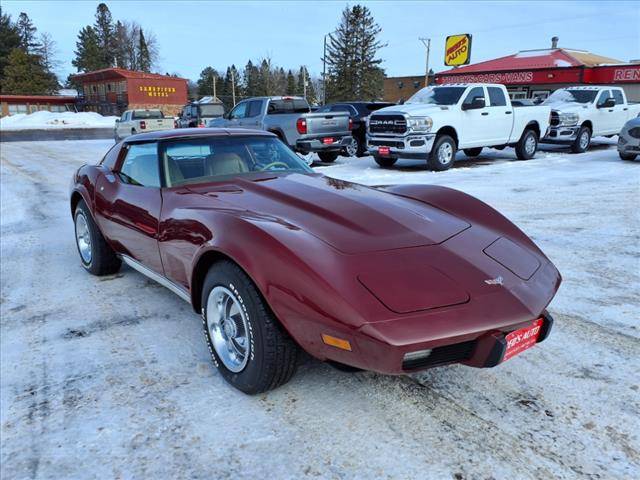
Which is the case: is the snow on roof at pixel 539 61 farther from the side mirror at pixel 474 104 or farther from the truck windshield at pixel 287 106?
the truck windshield at pixel 287 106

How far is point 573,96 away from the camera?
52.2 ft

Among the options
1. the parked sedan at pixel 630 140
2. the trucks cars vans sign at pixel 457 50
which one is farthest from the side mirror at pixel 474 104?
the trucks cars vans sign at pixel 457 50

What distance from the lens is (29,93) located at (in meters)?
65.6

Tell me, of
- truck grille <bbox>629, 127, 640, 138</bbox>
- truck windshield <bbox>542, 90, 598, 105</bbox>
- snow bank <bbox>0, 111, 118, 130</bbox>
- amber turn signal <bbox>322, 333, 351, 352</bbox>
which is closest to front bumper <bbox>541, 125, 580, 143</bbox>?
truck windshield <bbox>542, 90, 598, 105</bbox>

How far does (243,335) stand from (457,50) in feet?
131

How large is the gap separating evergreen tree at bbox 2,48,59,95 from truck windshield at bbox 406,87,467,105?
67902 mm

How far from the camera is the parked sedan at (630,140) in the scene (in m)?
12.0

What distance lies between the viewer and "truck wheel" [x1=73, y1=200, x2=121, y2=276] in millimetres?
4594

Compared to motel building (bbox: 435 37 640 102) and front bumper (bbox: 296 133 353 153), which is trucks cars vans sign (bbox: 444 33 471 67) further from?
front bumper (bbox: 296 133 353 153)

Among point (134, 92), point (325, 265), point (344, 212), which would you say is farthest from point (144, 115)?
point (134, 92)

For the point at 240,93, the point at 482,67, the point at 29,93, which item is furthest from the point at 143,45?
the point at 482,67

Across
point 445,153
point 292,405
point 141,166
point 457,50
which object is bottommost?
point 292,405

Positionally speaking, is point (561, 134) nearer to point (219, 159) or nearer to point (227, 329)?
point (219, 159)

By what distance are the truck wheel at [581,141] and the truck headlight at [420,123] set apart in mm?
6167
